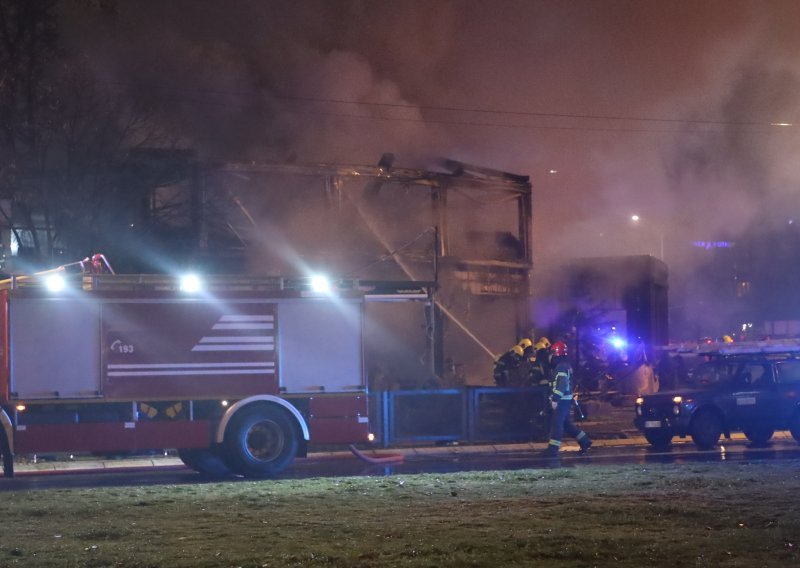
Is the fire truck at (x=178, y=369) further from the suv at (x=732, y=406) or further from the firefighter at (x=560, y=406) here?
the suv at (x=732, y=406)

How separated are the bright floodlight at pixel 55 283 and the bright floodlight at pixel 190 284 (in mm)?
1315

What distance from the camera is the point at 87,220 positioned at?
719 inches

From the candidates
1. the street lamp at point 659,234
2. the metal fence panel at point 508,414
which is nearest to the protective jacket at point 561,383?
the metal fence panel at point 508,414

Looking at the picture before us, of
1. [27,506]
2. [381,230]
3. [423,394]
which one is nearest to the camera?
[27,506]

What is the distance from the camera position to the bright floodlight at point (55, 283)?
39.2 ft

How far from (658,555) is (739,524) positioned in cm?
133

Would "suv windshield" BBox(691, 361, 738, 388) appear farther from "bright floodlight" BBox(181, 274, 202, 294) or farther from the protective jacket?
"bright floodlight" BBox(181, 274, 202, 294)

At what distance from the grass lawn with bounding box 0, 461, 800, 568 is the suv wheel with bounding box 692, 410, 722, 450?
4916mm

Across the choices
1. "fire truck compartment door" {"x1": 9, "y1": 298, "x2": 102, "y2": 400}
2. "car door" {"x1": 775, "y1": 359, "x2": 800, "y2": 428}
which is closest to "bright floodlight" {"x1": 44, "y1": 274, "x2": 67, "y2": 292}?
"fire truck compartment door" {"x1": 9, "y1": 298, "x2": 102, "y2": 400}

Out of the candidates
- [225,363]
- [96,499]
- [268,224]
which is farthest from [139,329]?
[268,224]

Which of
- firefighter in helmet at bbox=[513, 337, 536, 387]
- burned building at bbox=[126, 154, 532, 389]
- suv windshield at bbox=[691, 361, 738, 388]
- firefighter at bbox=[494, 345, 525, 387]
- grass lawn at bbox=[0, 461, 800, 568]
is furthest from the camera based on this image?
burned building at bbox=[126, 154, 532, 389]

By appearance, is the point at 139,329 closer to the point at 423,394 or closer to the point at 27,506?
the point at 27,506

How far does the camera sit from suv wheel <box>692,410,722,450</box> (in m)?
15.5

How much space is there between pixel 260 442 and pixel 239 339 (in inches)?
47.7
